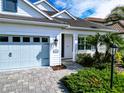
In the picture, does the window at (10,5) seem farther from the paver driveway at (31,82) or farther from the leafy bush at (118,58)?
the leafy bush at (118,58)

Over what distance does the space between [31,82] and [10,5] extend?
21.0 feet

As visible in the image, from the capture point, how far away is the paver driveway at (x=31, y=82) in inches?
362

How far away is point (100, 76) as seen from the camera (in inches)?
429

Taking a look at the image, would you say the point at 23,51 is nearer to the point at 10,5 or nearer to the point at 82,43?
the point at 10,5

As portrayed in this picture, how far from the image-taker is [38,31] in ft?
44.7

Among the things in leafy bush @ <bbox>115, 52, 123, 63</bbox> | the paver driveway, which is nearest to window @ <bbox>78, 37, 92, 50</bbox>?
leafy bush @ <bbox>115, 52, 123, 63</bbox>

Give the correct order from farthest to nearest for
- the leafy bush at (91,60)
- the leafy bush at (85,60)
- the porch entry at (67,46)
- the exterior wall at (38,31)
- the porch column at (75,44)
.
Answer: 1. the porch entry at (67,46)
2. the porch column at (75,44)
3. the leafy bush at (85,60)
4. the leafy bush at (91,60)
5. the exterior wall at (38,31)

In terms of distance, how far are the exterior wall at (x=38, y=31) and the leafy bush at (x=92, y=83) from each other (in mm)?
4004

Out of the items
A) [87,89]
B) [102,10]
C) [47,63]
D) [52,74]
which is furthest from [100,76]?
[102,10]

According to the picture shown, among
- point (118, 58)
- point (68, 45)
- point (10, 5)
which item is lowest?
point (118, 58)

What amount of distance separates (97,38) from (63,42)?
4361 mm

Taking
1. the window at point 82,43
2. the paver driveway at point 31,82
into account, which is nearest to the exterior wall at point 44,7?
the window at point 82,43

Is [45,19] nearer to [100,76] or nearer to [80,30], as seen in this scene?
[80,30]

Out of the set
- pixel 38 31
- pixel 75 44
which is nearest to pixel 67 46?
pixel 75 44
